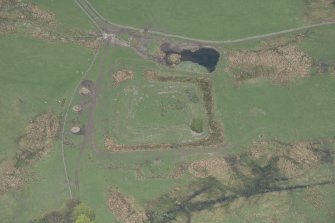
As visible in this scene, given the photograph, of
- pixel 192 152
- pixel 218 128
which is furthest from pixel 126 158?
pixel 218 128

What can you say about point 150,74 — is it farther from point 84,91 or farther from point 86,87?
point 84,91

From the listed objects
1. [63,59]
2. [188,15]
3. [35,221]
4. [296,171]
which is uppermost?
[188,15]

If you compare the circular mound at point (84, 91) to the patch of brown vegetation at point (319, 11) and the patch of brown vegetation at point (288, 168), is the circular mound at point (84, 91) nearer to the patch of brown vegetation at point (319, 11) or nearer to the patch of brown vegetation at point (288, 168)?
the patch of brown vegetation at point (288, 168)

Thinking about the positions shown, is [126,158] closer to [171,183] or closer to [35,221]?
[171,183]

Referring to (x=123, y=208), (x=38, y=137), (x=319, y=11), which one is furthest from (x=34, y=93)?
(x=319, y=11)

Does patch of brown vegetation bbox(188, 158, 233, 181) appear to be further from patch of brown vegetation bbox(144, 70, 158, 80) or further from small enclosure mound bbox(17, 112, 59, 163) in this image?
small enclosure mound bbox(17, 112, 59, 163)

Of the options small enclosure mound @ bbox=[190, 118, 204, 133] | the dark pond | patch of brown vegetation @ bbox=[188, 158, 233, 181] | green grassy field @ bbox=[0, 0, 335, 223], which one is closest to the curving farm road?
green grassy field @ bbox=[0, 0, 335, 223]

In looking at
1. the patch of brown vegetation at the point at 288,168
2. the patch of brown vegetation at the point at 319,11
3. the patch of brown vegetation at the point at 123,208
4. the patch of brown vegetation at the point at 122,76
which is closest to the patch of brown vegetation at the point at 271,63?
the patch of brown vegetation at the point at 319,11
